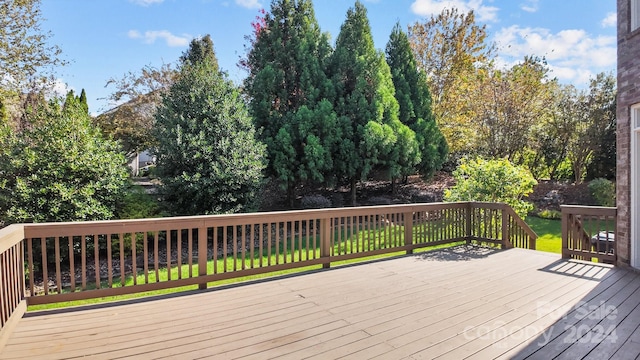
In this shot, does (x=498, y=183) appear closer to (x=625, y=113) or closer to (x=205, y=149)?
(x=625, y=113)

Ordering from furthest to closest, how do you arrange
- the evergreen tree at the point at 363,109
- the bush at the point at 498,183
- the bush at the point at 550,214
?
the bush at the point at 550,214
the evergreen tree at the point at 363,109
the bush at the point at 498,183

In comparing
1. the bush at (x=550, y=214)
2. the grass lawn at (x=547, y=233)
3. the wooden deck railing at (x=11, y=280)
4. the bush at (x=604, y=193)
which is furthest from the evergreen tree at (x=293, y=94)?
the bush at (x=604, y=193)

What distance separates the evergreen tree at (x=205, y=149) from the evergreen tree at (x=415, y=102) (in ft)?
18.4

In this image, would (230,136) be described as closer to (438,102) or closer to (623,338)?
(623,338)

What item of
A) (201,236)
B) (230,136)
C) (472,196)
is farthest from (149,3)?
(472,196)

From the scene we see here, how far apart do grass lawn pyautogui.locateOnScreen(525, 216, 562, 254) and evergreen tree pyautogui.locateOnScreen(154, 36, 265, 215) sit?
23.0 feet

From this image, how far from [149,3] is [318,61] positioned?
18.1 feet

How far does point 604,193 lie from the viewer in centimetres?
1205

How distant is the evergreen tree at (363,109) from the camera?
382 inches

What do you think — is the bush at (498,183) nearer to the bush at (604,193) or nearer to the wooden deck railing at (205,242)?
the wooden deck railing at (205,242)

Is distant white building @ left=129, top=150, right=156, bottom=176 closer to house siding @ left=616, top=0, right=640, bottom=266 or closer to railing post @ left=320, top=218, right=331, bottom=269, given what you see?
railing post @ left=320, top=218, right=331, bottom=269

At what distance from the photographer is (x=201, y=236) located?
3785mm

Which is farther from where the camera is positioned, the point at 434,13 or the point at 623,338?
the point at 434,13

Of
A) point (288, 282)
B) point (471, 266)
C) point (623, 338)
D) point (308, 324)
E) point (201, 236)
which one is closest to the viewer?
point (623, 338)
